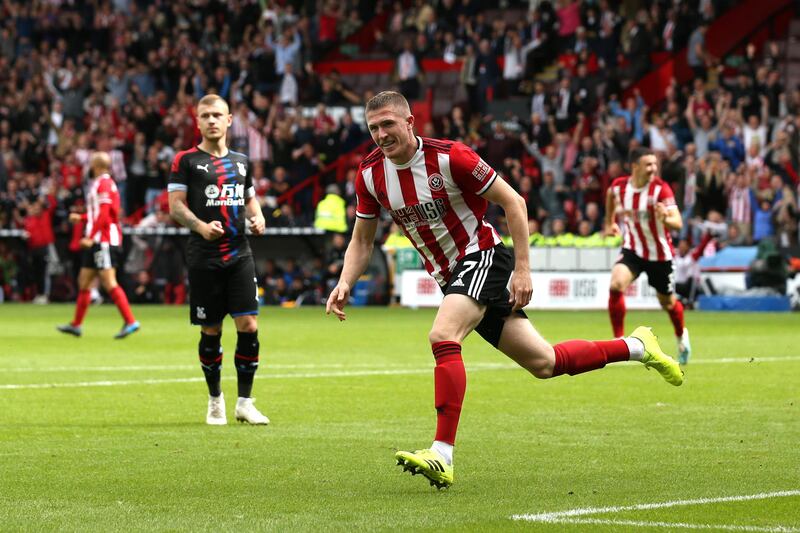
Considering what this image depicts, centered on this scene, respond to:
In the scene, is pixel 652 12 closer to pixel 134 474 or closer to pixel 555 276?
pixel 555 276

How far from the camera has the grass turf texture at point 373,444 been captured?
21.0 feet

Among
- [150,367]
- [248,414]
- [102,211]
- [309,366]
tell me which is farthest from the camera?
[102,211]

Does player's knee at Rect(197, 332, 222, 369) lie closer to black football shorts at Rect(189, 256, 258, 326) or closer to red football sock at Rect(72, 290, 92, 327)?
black football shorts at Rect(189, 256, 258, 326)

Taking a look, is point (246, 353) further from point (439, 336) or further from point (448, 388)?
point (448, 388)

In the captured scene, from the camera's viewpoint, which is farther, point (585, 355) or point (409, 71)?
point (409, 71)

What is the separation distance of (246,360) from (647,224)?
21.9 ft

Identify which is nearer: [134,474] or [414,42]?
[134,474]

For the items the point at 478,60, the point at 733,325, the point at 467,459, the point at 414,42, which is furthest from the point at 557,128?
the point at 467,459

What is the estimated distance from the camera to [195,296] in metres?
10.2

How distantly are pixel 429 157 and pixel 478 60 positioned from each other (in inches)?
1043

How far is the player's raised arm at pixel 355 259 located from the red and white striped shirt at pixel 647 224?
797 cm

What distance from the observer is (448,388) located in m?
7.18

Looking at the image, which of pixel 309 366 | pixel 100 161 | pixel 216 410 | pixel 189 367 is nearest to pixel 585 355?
pixel 216 410

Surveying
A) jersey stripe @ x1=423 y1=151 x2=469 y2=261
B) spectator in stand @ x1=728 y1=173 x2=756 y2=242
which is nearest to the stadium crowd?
spectator in stand @ x1=728 y1=173 x2=756 y2=242
